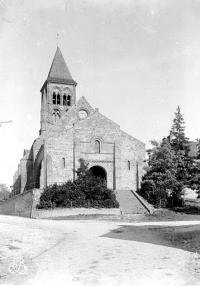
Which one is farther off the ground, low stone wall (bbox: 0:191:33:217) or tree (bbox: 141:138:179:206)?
tree (bbox: 141:138:179:206)

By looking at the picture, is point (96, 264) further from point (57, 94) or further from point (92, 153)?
point (57, 94)

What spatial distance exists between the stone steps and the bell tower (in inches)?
1041

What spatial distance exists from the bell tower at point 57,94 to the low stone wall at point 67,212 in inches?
1345

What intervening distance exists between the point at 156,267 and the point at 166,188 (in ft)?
110

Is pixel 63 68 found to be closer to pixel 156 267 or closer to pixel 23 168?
pixel 23 168

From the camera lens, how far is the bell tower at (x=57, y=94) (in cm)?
6938

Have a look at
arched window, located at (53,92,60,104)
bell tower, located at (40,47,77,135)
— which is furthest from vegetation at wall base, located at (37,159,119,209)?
arched window, located at (53,92,60,104)

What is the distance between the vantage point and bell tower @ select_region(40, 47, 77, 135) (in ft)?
228

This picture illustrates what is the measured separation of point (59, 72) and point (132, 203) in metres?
38.1

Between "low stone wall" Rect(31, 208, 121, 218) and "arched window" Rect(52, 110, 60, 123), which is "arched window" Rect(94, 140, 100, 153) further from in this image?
"arched window" Rect(52, 110, 60, 123)

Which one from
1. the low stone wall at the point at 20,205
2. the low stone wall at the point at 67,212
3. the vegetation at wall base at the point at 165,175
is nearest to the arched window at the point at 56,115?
the low stone wall at the point at 20,205

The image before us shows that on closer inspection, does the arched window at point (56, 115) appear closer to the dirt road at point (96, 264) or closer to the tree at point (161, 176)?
the tree at point (161, 176)

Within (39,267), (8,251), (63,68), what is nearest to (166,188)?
(8,251)

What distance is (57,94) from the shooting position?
233 feet
